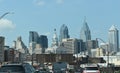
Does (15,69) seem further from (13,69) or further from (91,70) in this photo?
(91,70)

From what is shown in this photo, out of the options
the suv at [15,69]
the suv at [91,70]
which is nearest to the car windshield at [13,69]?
the suv at [15,69]

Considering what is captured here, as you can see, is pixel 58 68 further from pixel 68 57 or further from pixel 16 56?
pixel 68 57

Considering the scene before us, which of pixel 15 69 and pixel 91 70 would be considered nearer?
pixel 15 69

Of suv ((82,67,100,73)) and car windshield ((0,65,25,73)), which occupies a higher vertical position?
car windshield ((0,65,25,73))

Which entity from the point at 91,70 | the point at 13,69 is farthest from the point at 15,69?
the point at 91,70

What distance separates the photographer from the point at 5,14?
45.2m

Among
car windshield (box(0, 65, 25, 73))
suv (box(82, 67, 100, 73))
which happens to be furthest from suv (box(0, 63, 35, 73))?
suv (box(82, 67, 100, 73))

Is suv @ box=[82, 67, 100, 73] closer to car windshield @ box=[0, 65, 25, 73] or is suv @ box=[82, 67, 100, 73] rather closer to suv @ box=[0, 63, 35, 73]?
suv @ box=[0, 63, 35, 73]

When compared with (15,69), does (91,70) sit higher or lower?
lower

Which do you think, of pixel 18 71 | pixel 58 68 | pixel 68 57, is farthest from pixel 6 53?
pixel 18 71

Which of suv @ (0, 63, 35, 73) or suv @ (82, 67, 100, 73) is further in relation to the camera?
suv @ (82, 67, 100, 73)

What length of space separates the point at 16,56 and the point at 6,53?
20.8 meters

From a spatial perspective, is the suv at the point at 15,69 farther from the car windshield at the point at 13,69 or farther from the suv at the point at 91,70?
the suv at the point at 91,70

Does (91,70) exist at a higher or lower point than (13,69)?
lower
